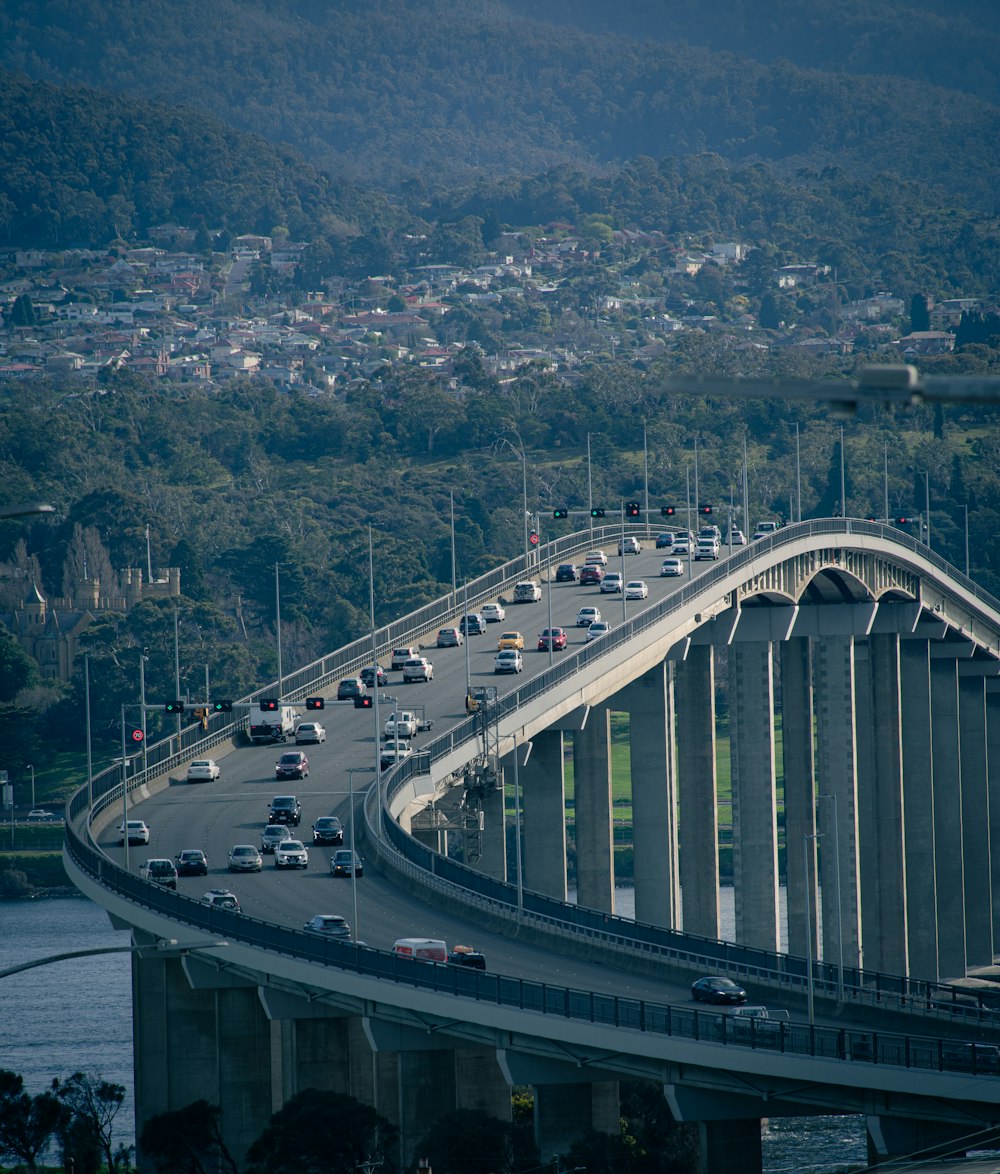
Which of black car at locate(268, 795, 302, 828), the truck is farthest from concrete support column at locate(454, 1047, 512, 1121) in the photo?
the truck

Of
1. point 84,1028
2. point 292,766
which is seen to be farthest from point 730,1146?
point 84,1028

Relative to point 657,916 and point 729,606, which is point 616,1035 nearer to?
point 657,916

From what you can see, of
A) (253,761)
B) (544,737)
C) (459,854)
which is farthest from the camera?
(459,854)

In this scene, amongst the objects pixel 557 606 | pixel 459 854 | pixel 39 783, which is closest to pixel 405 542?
pixel 39 783

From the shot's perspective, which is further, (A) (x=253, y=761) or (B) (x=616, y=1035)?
(A) (x=253, y=761)

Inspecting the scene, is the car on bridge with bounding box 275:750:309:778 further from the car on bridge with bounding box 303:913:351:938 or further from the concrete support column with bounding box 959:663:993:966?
the concrete support column with bounding box 959:663:993:966

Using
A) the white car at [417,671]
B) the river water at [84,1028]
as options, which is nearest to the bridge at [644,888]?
the white car at [417,671]
